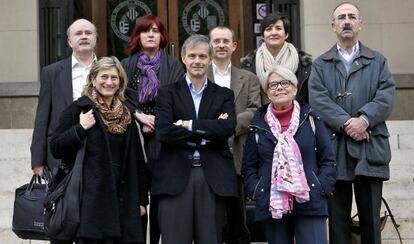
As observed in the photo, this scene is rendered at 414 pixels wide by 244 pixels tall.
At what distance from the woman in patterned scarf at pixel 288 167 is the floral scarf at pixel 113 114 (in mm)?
887

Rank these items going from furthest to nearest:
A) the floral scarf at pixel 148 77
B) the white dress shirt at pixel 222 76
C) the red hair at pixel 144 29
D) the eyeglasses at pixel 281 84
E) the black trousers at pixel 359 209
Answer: the white dress shirt at pixel 222 76, the red hair at pixel 144 29, the black trousers at pixel 359 209, the floral scarf at pixel 148 77, the eyeglasses at pixel 281 84

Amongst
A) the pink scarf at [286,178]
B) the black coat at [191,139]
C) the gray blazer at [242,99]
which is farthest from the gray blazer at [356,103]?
the black coat at [191,139]

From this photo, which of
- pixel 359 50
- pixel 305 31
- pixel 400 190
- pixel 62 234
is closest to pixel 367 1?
pixel 305 31

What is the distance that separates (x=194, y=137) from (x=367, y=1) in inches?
296

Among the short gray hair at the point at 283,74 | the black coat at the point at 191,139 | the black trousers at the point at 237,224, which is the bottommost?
the black trousers at the point at 237,224

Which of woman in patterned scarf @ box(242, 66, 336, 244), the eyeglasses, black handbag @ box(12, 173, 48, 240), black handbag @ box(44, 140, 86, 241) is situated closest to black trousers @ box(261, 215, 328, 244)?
woman in patterned scarf @ box(242, 66, 336, 244)

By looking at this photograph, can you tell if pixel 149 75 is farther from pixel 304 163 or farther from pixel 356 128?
pixel 356 128

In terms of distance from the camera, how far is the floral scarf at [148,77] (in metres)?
6.09

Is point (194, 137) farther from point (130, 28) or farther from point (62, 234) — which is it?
point (130, 28)

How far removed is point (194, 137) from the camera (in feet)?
18.5

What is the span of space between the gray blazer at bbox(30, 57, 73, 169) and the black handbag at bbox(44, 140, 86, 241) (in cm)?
59

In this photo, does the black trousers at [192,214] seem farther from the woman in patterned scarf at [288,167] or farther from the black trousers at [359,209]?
the black trousers at [359,209]

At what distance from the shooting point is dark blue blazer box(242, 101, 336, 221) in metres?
5.54

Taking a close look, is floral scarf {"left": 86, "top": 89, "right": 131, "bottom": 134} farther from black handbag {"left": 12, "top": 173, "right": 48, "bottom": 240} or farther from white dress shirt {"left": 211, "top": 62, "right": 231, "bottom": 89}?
white dress shirt {"left": 211, "top": 62, "right": 231, "bottom": 89}
